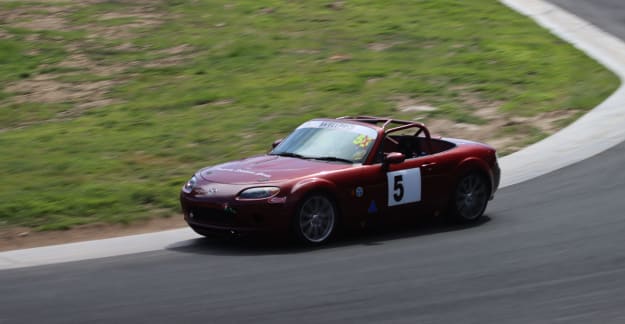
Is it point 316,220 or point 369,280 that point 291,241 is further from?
point 369,280

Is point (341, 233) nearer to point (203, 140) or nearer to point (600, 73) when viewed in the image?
point (203, 140)

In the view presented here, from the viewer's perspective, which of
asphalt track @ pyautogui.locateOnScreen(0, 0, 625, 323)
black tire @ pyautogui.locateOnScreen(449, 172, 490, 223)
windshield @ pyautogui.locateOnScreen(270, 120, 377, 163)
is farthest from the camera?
black tire @ pyautogui.locateOnScreen(449, 172, 490, 223)

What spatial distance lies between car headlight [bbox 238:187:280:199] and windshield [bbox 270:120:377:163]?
115 cm

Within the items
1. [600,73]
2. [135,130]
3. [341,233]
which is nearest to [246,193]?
[341,233]

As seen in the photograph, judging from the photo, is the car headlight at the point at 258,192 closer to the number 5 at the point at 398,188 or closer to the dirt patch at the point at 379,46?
the number 5 at the point at 398,188

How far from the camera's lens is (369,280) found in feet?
31.9

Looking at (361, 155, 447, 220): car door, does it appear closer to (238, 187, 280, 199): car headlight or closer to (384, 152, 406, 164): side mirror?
(384, 152, 406, 164): side mirror

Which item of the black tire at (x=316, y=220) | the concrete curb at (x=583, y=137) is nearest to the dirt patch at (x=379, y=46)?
the concrete curb at (x=583, y=137)

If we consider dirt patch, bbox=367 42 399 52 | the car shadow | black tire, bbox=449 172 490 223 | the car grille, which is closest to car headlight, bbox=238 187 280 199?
the car grille

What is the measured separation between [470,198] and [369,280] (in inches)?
134

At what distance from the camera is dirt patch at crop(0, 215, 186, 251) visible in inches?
469

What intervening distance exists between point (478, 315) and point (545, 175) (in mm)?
7241

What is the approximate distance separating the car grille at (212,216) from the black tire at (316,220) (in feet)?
2.36

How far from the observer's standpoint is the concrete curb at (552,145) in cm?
1128
